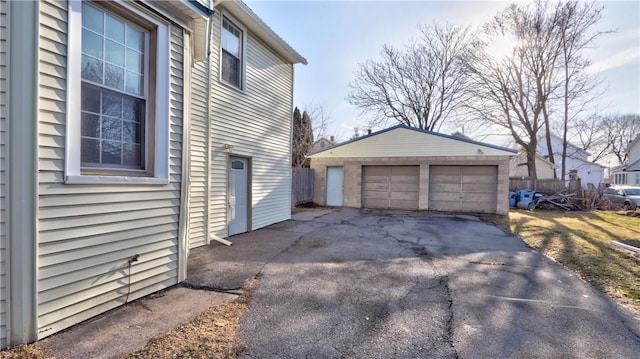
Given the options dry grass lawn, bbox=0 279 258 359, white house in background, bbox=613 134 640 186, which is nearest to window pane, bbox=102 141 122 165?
dry grass lawn, bbox=0 279 258 359

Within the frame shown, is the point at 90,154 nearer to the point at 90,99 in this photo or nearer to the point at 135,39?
the point at 90,99

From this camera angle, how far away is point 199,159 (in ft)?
21.8

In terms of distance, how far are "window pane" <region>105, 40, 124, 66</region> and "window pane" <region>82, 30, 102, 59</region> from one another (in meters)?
0.08

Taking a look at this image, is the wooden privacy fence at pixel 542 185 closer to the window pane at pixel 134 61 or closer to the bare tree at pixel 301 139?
the bare tree at pixel 301 139

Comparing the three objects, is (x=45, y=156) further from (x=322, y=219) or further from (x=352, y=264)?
(x=322, y=219)

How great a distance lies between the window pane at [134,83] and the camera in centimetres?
375

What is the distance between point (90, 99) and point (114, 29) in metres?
0.87

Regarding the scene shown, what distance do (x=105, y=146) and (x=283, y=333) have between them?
110 inches

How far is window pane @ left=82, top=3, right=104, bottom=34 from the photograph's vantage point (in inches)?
127

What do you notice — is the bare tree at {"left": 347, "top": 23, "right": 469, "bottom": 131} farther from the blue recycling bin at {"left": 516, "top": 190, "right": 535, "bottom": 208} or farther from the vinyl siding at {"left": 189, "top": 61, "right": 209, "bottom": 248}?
the vinyl siding at {"left": 189, "top": 61, "right": 209, "bottom": 248}

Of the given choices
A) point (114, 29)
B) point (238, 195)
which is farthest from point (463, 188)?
point (114, 29)

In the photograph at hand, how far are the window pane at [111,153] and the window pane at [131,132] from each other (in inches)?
5.6

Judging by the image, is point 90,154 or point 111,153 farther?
point 111,153

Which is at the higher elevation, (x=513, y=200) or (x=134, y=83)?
(x=134, y=83)
